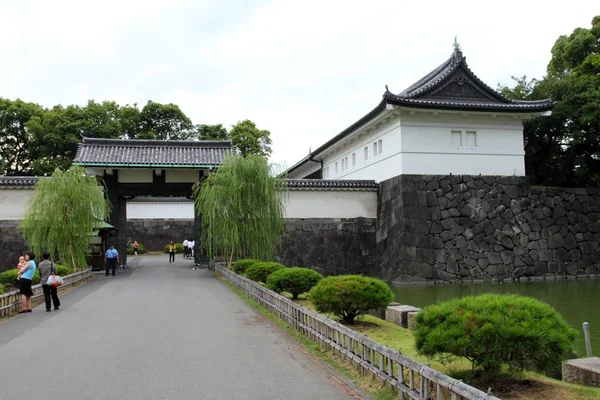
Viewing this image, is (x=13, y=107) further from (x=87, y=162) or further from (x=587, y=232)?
(x=587, y=232)

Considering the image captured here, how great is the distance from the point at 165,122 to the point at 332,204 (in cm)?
2653

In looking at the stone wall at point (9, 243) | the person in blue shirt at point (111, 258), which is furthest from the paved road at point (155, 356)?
the stone wall at point (9, 243)

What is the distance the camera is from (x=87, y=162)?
82.2ft

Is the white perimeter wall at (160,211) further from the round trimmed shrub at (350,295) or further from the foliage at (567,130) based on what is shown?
the round trimmed shrub at (350,295)

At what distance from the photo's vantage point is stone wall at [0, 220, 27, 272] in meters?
23.3

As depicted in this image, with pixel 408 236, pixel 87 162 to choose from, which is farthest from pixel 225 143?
pixel 408 236

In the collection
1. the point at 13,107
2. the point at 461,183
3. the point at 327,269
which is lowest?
the point at 327,269

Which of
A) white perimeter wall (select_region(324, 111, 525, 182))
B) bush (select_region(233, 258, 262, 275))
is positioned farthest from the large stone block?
white perimeter wall (select_region(324, 111, 525, 182))

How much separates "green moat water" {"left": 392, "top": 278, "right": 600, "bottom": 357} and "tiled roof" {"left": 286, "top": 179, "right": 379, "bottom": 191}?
5955 mm

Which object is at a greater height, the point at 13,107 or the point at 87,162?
the point at 13,107

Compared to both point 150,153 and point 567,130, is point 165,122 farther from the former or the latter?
point 567,130

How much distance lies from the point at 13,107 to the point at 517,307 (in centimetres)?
4277

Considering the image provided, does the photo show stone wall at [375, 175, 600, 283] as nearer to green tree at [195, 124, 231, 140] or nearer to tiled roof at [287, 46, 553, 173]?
tiled roof at [287, 46, 553, 173]

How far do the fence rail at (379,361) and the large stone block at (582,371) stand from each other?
1.76m
